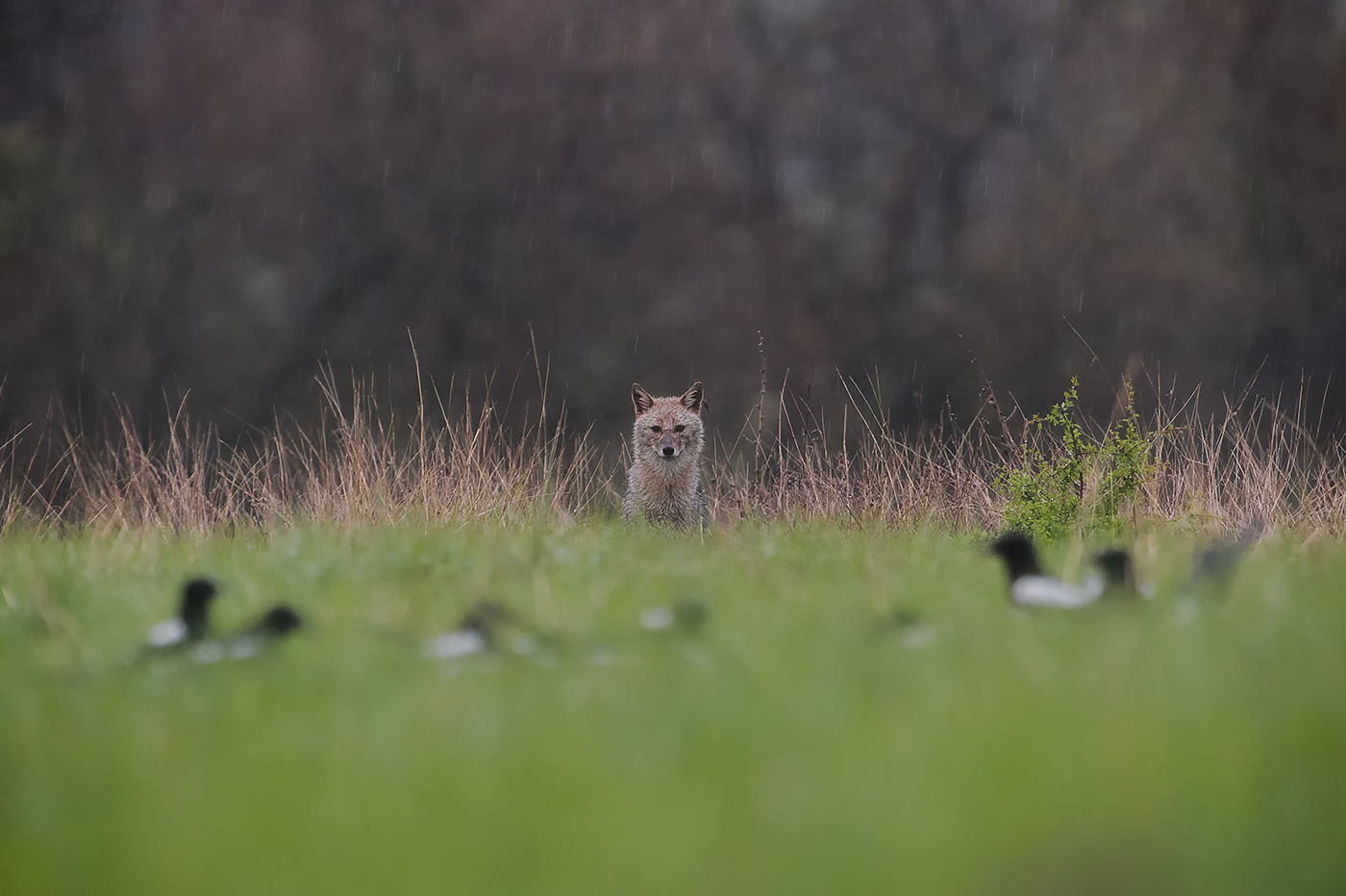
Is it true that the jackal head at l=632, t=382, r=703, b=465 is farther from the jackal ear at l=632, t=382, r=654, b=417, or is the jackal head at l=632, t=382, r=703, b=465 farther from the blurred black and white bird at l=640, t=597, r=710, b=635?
the blurred black and white bird at l=640, t=597, r=710, b=635

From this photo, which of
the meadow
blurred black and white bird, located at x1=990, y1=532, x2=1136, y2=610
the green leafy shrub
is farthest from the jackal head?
blurred black and white bird, located at x1=990, y1=532, x2=1136, y2=610

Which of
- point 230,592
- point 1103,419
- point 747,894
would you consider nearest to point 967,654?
point 747,894

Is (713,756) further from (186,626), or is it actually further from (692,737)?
(186,626)

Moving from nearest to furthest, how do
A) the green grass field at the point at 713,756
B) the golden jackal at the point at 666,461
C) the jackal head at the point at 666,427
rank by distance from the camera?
the green grass field at the point at 713,756 → the golden jackal at the point at 666,461 → the jackal head at the point at 666,427

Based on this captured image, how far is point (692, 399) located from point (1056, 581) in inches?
150

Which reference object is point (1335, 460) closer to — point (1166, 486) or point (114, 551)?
point (1166, 486)

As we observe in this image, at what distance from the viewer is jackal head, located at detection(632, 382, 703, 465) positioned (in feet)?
20.0

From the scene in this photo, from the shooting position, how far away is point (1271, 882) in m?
1.38

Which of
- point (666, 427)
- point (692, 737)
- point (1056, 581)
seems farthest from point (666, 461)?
point (692, 737)

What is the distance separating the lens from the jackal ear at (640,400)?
20.7 feet

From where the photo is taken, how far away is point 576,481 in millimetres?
6059

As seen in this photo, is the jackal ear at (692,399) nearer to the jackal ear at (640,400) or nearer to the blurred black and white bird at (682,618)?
the jackal ear at (640,400)

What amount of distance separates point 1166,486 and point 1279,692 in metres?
4.35

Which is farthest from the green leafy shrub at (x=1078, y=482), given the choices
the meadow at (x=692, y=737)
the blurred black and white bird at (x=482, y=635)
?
the blurred black and white bird at (x=482, y=635)
